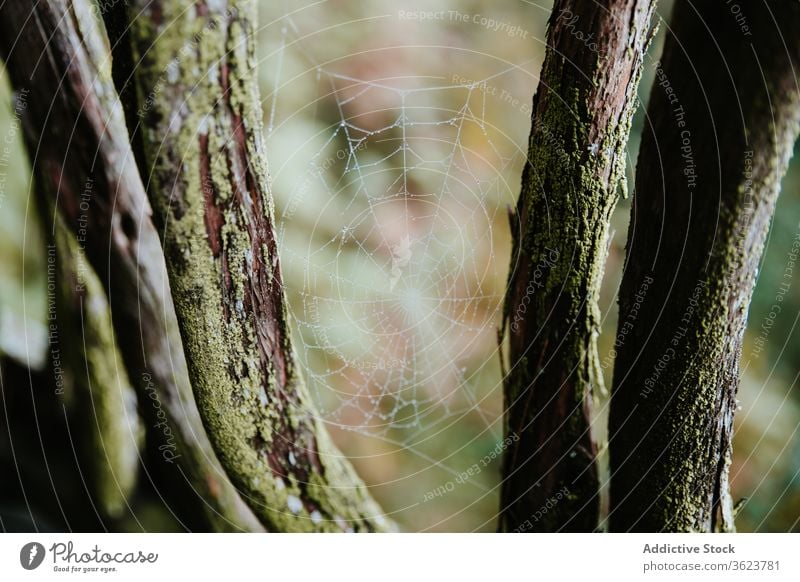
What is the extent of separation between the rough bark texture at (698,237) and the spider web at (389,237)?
12 cm

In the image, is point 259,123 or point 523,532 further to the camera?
point 523,532

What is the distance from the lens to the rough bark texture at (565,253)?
17.1 inches

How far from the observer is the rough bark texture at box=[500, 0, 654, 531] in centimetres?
43

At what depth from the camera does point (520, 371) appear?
52 centimetres
